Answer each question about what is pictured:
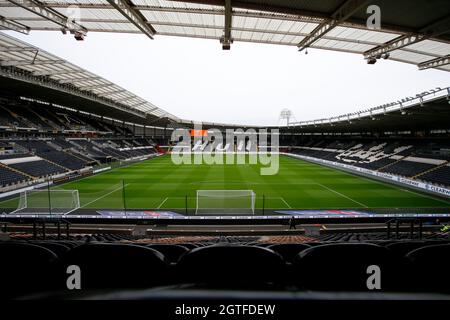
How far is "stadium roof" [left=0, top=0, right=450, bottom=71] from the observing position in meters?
6.33

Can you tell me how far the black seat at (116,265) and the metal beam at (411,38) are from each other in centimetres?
827

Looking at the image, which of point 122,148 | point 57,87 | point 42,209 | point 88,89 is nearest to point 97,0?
point 42,209

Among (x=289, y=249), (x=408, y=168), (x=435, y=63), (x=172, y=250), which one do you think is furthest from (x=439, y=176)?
(x=172, y=250)

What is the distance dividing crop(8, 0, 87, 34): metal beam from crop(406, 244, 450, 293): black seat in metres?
10.9

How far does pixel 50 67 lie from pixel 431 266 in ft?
90.8

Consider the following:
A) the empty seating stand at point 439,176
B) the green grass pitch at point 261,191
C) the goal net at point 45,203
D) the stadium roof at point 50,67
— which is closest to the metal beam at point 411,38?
the green grass pitch at point 261,191

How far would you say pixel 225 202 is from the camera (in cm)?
1825

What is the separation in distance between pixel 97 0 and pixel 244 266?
30.9ft

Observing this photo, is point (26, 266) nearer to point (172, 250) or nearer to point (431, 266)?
point (172, 250)

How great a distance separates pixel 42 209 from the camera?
16.0 metres

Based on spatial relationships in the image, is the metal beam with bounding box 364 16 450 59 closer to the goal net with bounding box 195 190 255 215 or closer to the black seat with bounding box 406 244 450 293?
the black seat with bounding box 406 244 450 293

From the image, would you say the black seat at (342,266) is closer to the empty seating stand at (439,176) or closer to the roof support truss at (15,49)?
the roof support truss at (15,49)
